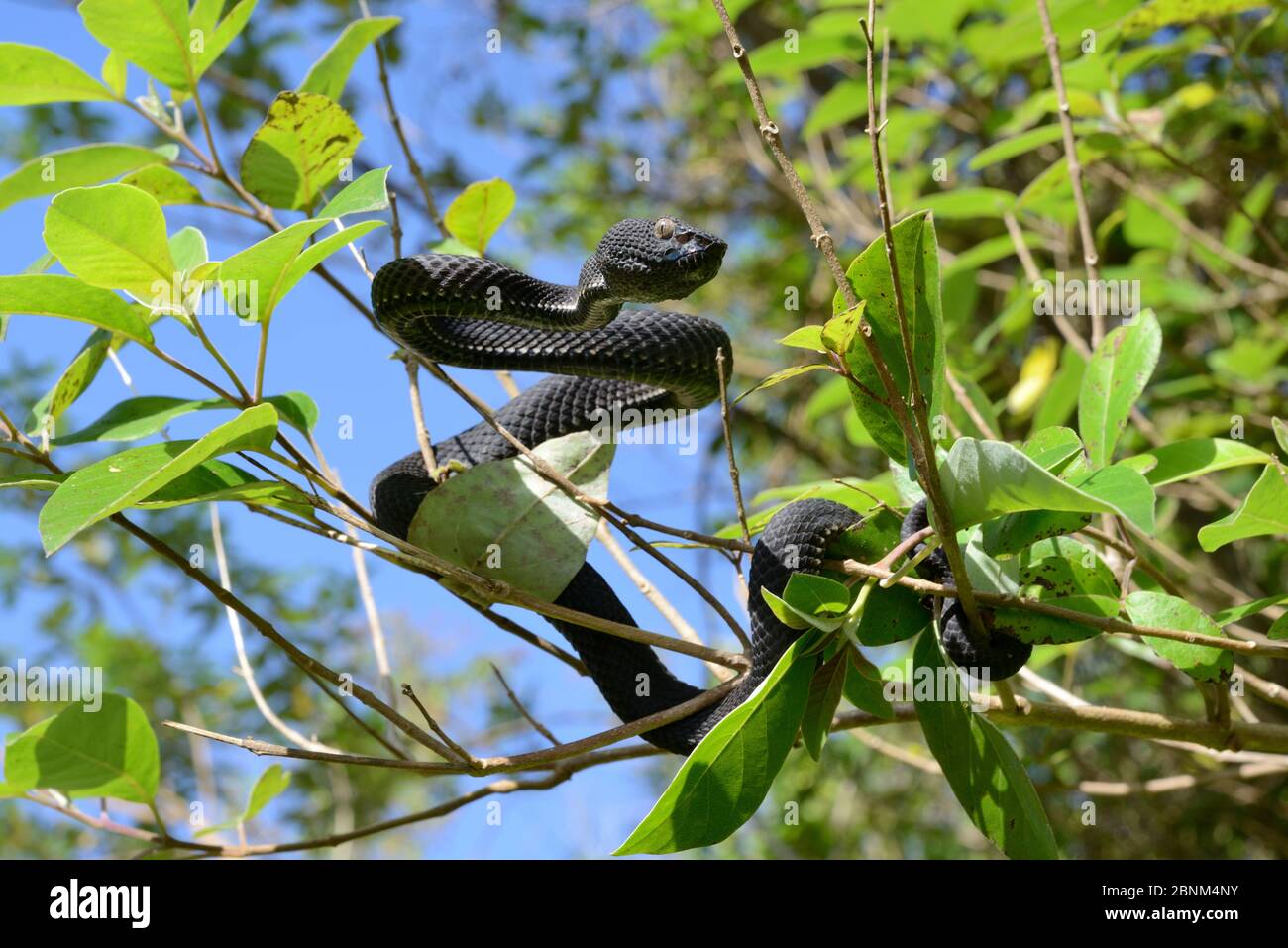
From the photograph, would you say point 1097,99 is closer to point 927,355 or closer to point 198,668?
point 927,355

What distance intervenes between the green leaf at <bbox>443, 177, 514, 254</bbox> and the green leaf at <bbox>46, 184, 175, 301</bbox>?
598 millimetres

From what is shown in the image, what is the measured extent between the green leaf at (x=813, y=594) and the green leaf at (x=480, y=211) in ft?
3.06

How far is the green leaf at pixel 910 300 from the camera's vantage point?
4.51ft

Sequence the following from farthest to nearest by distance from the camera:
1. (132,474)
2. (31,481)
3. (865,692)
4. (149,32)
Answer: (149,32) → (865,692) → (31,481) → (132,474)

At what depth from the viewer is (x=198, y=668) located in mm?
5039

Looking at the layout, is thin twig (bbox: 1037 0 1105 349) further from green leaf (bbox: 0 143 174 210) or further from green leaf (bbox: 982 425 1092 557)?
green leaf (bbox: 0 143 174 210)

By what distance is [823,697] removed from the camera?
60.3 inches

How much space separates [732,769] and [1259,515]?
71 centimetres

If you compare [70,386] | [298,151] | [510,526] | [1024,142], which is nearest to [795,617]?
[510,526]

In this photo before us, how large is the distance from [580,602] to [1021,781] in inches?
27.6

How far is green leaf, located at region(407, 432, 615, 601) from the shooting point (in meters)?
1.62

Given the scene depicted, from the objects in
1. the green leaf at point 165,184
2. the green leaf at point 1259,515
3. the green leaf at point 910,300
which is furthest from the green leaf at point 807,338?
the green leaf at point 165,184

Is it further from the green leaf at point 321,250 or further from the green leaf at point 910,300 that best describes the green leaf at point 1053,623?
the green leaf at point 321,250

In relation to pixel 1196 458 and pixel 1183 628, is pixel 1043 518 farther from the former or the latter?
pixel 1196 458
